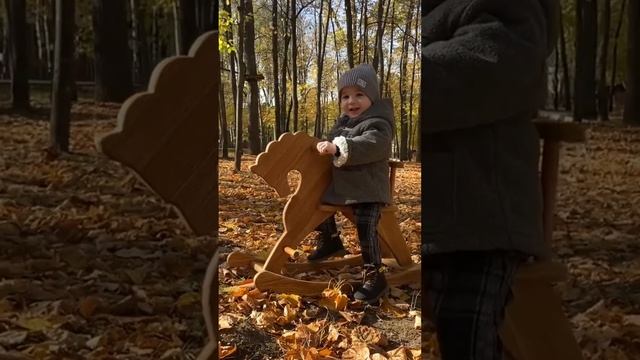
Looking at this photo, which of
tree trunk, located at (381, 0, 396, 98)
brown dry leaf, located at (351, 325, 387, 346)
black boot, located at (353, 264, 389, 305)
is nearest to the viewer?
tree trunk, located at (381, 0, 396, 98)

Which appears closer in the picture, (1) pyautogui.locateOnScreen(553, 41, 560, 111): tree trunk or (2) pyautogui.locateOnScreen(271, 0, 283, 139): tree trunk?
(1) pyautogui.locateOnScreen(553, 41, 560, 111): tree trunk

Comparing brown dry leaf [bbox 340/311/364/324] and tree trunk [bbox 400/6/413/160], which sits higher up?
tree trunk [bbox 400/6/413/160]

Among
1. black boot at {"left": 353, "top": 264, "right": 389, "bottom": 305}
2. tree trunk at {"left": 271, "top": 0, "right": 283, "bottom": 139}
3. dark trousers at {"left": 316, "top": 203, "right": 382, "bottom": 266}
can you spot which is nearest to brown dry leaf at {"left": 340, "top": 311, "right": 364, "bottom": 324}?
black boot at {"left": 353, "top": 264, "right": 389, "bottom": 305}

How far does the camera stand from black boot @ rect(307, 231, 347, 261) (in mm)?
1986

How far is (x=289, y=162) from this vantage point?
1.57 metres

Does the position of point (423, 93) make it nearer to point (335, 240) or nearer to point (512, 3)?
point (512, 3)

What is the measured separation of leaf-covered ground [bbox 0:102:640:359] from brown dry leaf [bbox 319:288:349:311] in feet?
2.82

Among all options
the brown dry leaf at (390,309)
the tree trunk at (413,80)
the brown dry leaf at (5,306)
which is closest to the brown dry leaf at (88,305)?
the brown dry leaf at (5,306)

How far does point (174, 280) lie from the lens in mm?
942

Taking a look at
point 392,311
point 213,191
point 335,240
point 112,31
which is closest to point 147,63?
point 112,31

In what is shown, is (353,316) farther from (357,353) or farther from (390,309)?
(357,353)

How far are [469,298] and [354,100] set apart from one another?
0.41 meters

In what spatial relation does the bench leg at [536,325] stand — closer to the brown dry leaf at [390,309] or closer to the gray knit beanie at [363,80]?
the gray knit beanie at [363,80]

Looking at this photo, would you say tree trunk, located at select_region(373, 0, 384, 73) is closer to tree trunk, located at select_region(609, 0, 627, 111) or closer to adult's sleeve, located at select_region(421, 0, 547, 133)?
adult's sleeve, located at select_region(421, 0, 547, 133)
